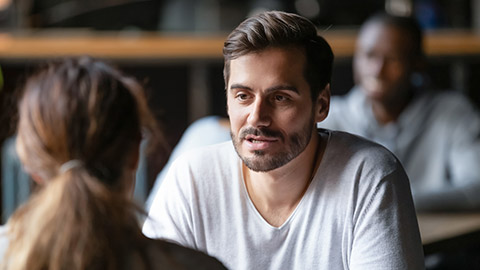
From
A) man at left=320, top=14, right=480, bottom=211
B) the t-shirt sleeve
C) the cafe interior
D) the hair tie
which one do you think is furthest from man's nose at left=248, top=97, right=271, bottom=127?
the cafe interior

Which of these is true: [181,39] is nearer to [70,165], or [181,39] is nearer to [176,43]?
[176,43]

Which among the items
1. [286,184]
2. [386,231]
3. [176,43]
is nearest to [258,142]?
[286,184]

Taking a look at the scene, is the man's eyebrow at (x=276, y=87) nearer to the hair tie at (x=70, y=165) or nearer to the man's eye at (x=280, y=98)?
the man's eye at (x=280, y=98)

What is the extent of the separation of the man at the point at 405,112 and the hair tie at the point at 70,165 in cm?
142

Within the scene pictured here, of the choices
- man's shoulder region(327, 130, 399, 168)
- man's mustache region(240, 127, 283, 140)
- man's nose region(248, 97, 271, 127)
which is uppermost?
man's nose region(248, 97, 271, 127)

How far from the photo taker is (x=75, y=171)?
1010 mm

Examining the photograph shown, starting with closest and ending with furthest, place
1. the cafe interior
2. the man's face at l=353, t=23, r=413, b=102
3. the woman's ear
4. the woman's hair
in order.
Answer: the woman's hair
the woman's ear
the man's face at l=353, t=23, r=413, b=102
the cafe interior

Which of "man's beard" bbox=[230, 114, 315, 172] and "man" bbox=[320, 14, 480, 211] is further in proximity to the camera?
"man" bbox=[320, 14, 480, 211]

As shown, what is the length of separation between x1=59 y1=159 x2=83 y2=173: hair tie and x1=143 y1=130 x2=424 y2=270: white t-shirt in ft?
1.40

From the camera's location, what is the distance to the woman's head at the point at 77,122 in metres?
1.01

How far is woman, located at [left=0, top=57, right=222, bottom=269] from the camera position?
98 centimetres

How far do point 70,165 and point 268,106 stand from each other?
43cm

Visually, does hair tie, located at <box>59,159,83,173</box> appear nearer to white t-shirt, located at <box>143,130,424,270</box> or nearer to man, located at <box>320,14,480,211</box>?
white t-shirt, located at <box>143,130,424,270</box>

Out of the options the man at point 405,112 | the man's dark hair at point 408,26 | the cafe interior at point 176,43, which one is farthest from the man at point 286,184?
the cafe interior at point 176,43
